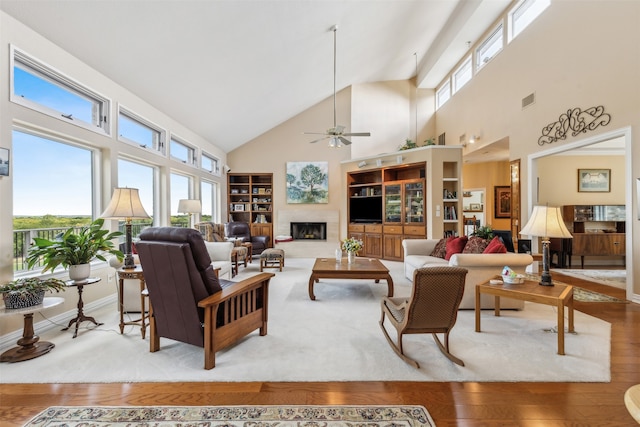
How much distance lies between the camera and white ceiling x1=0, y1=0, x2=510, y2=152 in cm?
308

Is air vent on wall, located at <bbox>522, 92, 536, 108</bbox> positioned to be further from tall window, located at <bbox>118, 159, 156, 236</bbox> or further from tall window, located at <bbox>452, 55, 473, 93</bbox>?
tall window, located at <bbox>118, 159, 156, 236</bbox>

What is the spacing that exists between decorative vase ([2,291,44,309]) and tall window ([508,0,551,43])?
7.93 metres

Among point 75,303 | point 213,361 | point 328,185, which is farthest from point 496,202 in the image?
point 75,303

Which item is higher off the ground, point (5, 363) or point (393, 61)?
point (393, 61)

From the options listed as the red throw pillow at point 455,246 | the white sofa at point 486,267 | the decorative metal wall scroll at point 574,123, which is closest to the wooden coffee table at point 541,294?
the white sofa at point 486,267

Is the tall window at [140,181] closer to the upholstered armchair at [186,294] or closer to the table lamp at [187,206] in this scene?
the table lamp at [187,206]

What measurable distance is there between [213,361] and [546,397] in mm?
2348

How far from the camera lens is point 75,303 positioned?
3293 mm

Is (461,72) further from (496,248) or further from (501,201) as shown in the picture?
(496,248)

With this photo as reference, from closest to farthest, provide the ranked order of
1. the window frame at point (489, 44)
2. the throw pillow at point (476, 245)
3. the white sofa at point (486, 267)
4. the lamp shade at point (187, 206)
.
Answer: the white sofa at point (486, 267)
the throw pillow at point (476, 245)
the lamp shade at point (187, 206)
the window frame at point (489, 44)

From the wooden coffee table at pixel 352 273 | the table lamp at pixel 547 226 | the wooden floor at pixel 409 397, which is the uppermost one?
the table lamp at pixel 547 226

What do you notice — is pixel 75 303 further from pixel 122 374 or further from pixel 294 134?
pixel 294 134

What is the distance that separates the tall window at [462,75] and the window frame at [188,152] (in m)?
6.94

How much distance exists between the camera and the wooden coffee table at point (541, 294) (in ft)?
7.86
